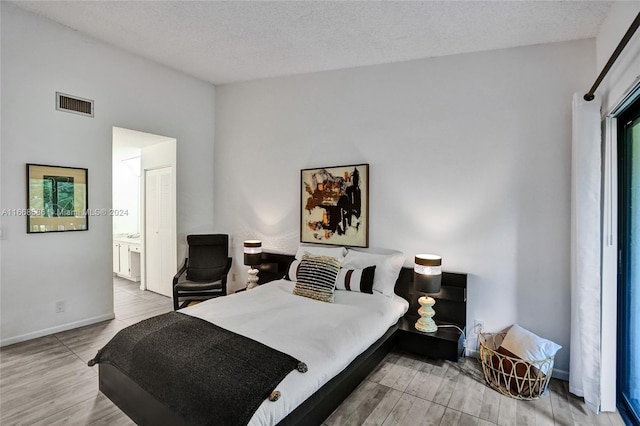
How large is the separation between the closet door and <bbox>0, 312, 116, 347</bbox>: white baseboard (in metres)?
1.08

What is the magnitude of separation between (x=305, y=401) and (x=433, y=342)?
155 centimetres

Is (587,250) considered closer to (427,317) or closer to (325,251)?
(427,317)

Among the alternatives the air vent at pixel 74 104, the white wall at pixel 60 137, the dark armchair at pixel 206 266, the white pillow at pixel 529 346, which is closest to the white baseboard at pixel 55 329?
the white wall at pixel 60 137

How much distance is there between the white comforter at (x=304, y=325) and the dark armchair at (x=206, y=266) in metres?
1.02

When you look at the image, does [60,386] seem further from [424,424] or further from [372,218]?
[372,218]

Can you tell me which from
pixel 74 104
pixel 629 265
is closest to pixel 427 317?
pixel 629 265

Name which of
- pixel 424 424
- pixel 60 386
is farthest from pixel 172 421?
pixel 424 424

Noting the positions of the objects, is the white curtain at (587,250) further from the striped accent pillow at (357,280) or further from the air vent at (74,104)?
the air vent at (74,104)

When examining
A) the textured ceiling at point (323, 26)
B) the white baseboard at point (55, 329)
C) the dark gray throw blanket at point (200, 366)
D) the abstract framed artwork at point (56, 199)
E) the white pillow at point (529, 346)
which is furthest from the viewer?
the abstract framed artwork at point (56, 199)

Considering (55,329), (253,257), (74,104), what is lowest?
(55,329)

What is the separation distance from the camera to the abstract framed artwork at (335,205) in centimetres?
372

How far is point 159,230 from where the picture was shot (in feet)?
16.4

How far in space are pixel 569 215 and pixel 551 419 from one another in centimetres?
164

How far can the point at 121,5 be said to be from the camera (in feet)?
9.39
